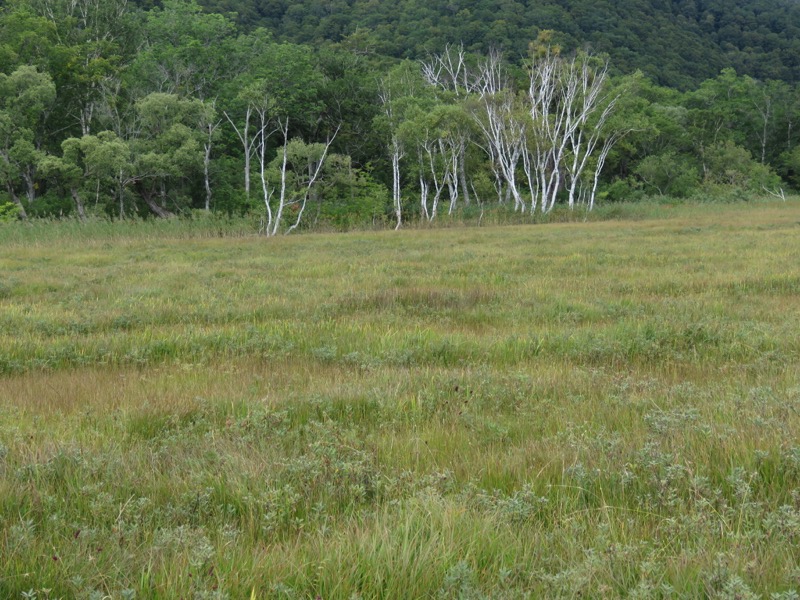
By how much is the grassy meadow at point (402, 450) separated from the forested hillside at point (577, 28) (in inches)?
2945

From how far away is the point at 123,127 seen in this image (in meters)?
39.5

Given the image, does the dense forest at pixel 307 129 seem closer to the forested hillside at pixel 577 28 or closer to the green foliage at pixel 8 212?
the green foliage at pixel 8 212

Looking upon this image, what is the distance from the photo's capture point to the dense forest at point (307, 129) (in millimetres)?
33906

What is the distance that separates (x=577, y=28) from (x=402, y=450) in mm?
111664

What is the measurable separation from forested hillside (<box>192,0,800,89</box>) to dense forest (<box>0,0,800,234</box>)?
699 inches

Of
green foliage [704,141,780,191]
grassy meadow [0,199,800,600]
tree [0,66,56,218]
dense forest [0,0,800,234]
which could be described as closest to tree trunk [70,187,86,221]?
dense forest [0,0,800,234]

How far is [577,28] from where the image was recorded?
98125 millimetres

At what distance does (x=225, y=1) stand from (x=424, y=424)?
90.6m

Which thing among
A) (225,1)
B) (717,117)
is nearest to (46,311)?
(717,117)

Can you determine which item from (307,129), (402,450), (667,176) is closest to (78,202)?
(307,129)

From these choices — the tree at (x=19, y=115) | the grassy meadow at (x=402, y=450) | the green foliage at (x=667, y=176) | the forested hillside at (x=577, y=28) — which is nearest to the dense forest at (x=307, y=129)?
the tree at (x=19, y=115)

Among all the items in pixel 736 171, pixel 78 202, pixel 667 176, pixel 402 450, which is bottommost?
pixel 402 450

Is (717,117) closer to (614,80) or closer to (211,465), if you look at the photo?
(614,80)

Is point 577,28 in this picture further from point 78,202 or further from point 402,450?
Answer: point 402,450
